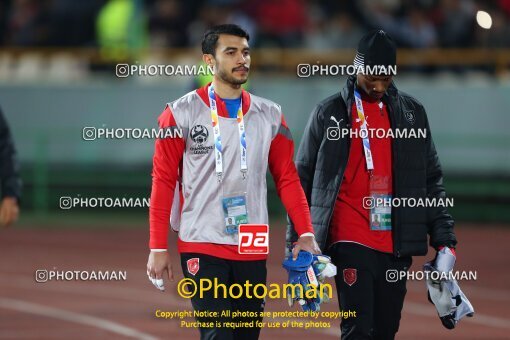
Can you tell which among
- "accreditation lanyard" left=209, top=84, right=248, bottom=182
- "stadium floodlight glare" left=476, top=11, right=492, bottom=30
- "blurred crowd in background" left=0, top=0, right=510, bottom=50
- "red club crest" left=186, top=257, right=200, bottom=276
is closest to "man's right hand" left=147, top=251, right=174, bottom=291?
"red club crest" left=186, top=257, right=200, bottom=276

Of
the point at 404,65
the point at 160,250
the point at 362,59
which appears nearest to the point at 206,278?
the point at 160,250

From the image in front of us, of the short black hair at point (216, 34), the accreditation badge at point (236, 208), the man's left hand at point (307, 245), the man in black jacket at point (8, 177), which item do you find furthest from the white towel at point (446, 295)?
the man in black jacket at point (8, 177)

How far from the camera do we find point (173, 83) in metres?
24.9

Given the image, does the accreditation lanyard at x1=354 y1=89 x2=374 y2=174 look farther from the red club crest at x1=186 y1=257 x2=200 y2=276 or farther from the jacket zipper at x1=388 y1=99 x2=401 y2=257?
the red club crest at x1=186 y1=257 x2=200 y2=276

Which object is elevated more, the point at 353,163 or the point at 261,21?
the point at 261,21

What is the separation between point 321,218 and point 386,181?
0.49 metres

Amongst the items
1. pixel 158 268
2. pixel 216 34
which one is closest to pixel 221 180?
pixel 158 268

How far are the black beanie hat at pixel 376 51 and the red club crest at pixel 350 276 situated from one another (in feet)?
4.34

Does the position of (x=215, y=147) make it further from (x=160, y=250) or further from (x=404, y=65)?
(x=404, y=65)

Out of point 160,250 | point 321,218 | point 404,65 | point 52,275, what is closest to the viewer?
point 160,250

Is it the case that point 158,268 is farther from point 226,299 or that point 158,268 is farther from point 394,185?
point 394,185

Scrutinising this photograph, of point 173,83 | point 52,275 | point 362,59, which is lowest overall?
point 52,275

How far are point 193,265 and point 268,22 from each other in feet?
51.3

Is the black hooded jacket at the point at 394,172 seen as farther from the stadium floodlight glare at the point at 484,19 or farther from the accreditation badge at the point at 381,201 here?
the stadium floodlight glare at the point at 484,19
